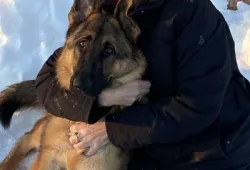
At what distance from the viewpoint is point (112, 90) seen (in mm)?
2871

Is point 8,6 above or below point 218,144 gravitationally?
above

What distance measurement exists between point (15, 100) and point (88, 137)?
32.8 inches

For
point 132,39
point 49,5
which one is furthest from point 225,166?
point 49,5

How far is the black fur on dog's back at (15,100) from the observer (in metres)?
3.45

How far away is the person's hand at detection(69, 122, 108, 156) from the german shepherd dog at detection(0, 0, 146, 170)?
2.2 inches

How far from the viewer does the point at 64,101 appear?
2861mm

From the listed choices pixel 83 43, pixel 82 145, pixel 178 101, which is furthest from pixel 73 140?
pixel 178 101

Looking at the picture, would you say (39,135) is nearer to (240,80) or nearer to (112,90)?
(112,90)

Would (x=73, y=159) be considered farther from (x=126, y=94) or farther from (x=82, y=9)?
(x=82, y=9)

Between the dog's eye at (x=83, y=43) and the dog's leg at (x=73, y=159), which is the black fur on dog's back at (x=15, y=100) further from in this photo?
the dog's eye at (x=83, y=43)

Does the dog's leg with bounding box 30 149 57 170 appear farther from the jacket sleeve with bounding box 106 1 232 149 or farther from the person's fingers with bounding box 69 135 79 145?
the jacket sleeve with bounding box 106 1 232 149

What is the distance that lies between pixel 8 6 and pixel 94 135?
7.71ft

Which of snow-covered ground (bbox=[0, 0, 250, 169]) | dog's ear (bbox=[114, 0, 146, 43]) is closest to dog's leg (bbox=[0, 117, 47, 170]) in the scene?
snow-covered ground (bbox=[0, 0, 250, 169])

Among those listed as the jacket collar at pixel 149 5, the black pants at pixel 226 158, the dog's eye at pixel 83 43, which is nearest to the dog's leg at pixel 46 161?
the black pants at pixel 226 158
